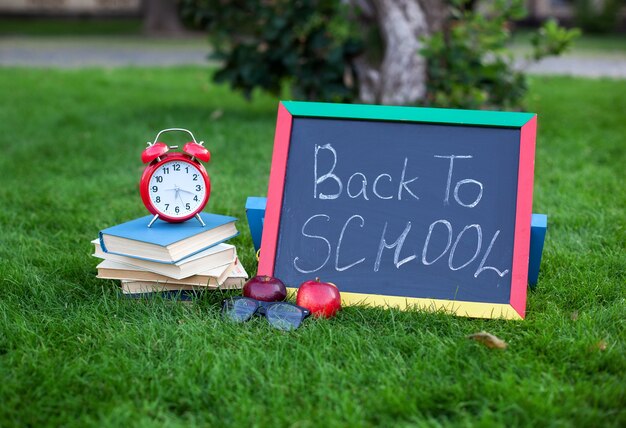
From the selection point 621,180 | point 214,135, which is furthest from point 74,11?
point 621,180

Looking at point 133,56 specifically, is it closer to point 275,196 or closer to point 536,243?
point 275,196

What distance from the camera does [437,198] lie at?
283 centimetres

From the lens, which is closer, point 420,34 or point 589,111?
point 420,34

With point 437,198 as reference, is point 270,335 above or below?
below

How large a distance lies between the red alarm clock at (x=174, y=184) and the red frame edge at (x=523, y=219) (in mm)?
1118

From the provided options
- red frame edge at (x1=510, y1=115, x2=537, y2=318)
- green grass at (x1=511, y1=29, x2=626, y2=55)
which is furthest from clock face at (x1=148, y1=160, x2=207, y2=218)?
green grass at (x1=511, y1=29, x2=626, y2=55)

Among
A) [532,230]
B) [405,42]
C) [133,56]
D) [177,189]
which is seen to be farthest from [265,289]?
[133,56]

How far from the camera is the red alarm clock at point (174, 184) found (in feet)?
9.28

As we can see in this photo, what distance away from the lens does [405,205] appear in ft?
9.32

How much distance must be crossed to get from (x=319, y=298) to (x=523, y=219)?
2.48ft

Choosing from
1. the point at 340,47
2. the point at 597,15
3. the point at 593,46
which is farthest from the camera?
the point at 597,15

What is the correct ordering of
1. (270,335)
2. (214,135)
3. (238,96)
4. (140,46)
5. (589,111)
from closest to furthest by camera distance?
1. (270,335)
2. (214,135)
3. (589,111)
4. (238,96)
5. (140,46)

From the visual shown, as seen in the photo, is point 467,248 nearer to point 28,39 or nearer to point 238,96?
point 238,96

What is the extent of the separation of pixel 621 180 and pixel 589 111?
329cm
